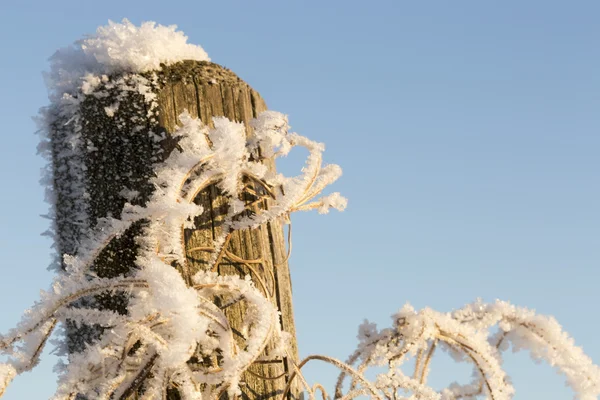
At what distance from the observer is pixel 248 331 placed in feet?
6.48

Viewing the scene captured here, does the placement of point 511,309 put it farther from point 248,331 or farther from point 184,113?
point 184,113

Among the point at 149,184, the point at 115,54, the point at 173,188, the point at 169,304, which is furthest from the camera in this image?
the point at 115,54

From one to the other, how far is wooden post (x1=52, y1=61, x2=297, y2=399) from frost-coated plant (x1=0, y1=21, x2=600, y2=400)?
0.03 metres

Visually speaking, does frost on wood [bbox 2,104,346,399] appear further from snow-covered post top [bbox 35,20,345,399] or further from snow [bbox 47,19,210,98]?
snow [bbox 47,19,210,98]

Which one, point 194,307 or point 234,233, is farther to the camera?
point 234,233

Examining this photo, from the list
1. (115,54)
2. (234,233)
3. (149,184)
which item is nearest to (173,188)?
(149,184)

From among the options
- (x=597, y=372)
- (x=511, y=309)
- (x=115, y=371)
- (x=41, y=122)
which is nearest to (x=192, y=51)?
(x=41, y=122)

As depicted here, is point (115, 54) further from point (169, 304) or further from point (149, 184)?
point (169, 304)

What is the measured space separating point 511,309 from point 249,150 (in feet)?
3.44

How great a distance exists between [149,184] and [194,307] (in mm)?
474

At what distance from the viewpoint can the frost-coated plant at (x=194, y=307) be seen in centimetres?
172

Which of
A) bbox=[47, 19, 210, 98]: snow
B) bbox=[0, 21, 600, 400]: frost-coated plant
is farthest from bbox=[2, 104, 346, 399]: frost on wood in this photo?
bbox=[47, 19, 210, 98]: snow

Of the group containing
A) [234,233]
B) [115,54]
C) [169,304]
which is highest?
[115,54]

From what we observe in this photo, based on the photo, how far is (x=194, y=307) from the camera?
1.65 m
